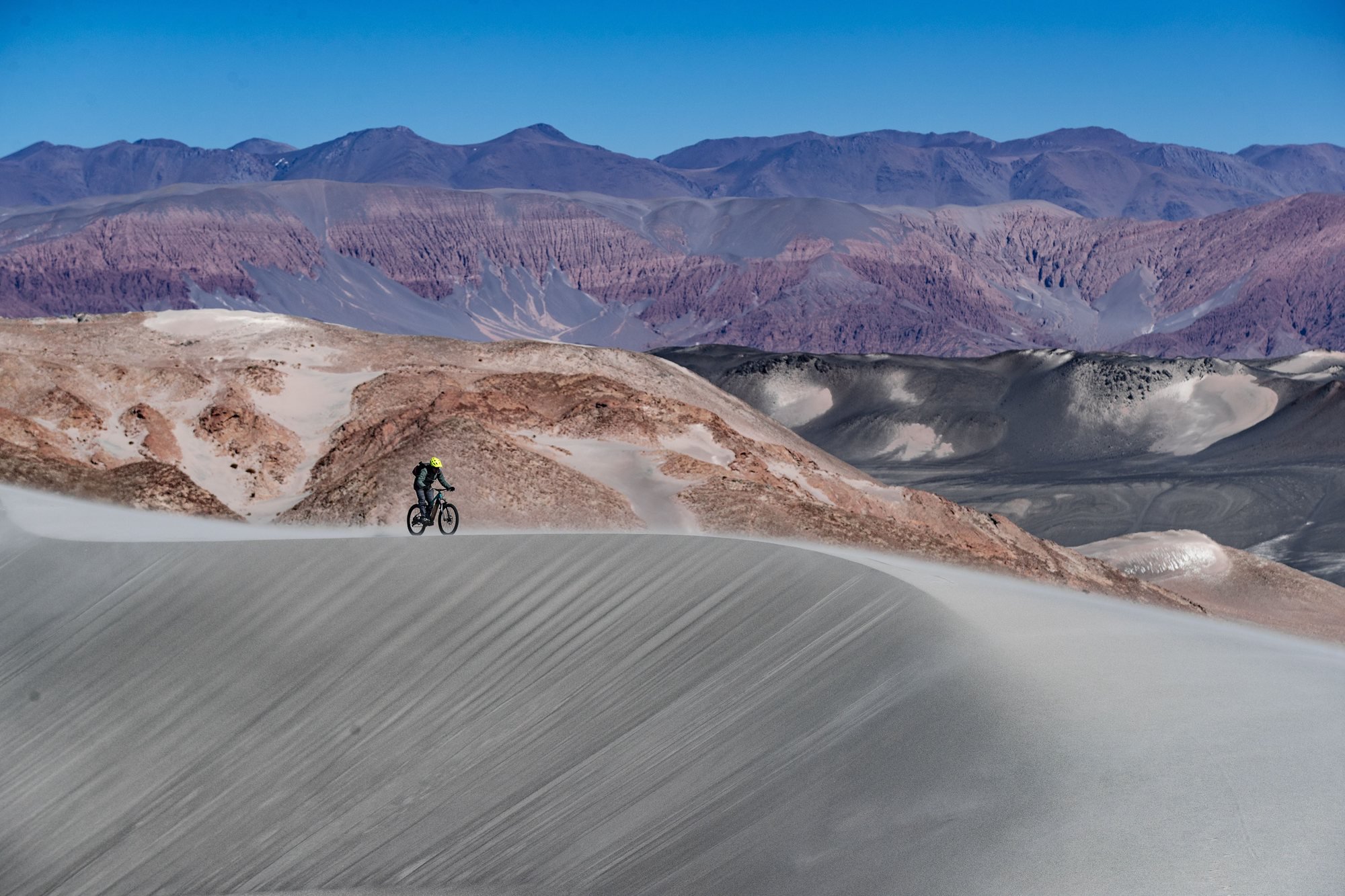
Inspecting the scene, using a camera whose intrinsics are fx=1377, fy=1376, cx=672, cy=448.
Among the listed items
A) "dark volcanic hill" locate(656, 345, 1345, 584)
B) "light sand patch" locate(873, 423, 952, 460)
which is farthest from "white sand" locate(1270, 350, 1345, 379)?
"light sand patch" locate(873, 423, 952, 460)

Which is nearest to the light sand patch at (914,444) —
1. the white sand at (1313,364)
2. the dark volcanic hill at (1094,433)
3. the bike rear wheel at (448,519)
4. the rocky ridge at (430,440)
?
the dark volcanic hill at (1094,433)

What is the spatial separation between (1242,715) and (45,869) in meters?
12.5

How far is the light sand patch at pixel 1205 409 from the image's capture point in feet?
305

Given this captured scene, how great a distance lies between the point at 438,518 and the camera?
2069 centimetres

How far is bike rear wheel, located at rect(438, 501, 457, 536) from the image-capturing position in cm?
2073

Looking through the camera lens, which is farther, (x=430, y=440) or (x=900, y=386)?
(x=900, y=386)

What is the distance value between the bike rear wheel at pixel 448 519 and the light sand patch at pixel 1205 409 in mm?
78881

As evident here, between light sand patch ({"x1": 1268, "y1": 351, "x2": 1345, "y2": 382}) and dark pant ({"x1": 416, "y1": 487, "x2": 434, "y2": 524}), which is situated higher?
light sand patch ({"x1": 1268, "y1": 351, "x2": 1345, "y2": 382})

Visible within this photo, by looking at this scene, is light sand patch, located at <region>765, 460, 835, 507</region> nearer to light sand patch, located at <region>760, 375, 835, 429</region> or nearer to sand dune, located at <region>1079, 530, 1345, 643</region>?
sand dune, located at <region>1079, 530, 1345, 643</region>

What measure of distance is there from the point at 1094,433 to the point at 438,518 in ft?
273

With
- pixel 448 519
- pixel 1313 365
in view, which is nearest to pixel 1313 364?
pixel 1313 365

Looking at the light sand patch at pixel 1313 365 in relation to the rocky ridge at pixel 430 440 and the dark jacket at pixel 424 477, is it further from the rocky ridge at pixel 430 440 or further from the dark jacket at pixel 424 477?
the dark jacket at pixel 424 477

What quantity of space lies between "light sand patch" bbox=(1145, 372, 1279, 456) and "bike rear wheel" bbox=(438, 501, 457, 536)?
78.9 meters

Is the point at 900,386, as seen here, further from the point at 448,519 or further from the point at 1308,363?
the point at 448,519
